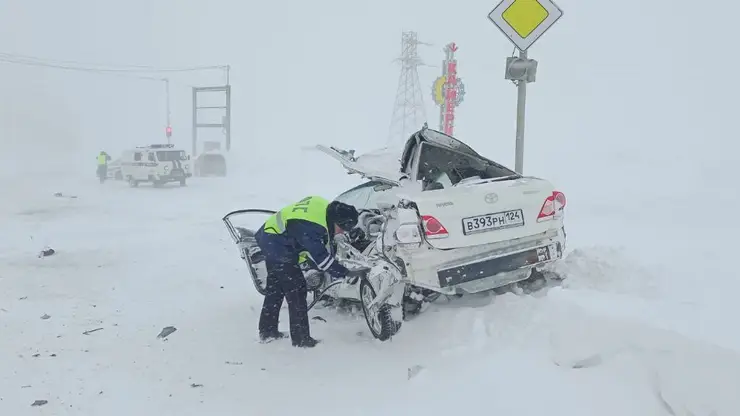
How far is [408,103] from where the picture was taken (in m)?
40.2

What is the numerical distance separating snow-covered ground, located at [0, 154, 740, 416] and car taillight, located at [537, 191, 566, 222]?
611 mm

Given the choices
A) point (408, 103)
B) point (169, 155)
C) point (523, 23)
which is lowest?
point (169, 155)

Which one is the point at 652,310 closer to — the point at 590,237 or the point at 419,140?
the point at 419,140

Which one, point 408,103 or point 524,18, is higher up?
point 408,103

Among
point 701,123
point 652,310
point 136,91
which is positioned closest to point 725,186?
point 652,310

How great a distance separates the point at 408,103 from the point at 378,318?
3604 cm

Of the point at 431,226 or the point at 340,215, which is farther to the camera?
the point at 340,215

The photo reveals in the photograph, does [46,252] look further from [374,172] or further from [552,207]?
[552,207]

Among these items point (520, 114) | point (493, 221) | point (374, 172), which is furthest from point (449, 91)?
point (493, 221)

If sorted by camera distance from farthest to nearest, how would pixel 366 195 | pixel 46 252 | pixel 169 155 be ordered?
pixel 169 155 → pixel 46 252 → pixel 366 195

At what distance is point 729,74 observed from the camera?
34.6 meters

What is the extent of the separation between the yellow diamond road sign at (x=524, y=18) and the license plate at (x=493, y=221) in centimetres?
181

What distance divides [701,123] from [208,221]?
25567 millimetres

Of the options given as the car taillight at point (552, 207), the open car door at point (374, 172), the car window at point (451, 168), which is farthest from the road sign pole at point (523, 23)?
the open car door at point (374, 172)
